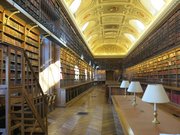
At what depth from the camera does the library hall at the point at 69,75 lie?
9.82 feet

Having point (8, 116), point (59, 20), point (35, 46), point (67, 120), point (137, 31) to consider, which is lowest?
point (67, 120)

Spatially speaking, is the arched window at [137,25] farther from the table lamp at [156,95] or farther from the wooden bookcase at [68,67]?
the table lamp at [156,95]

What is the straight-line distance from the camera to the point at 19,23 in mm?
5066

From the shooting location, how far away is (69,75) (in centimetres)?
1107

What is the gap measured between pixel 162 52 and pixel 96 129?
6.40 m

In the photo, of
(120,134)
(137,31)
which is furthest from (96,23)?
(120,134)

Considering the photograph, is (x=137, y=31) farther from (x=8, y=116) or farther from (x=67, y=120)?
(x=8, y=116)

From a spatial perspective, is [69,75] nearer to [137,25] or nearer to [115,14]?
[115,14]

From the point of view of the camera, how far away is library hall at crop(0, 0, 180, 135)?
9.82ft

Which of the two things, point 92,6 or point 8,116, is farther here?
point 92,6

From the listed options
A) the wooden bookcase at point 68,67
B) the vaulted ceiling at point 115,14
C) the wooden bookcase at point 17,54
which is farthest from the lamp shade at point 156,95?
the vaulted ceiling at point 115,14

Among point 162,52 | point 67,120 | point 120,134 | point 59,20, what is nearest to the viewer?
point 120,134

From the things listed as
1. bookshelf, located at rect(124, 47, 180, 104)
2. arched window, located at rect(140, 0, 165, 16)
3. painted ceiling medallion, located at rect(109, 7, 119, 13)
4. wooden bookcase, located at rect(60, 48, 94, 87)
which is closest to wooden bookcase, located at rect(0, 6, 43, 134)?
wooden bookcase, located at rect(60, 48, 94, 87)

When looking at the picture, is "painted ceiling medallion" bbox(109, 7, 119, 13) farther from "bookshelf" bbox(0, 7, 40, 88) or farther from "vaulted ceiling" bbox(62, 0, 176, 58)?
"bookshelf" bbox(0, 7, 40, 88)
